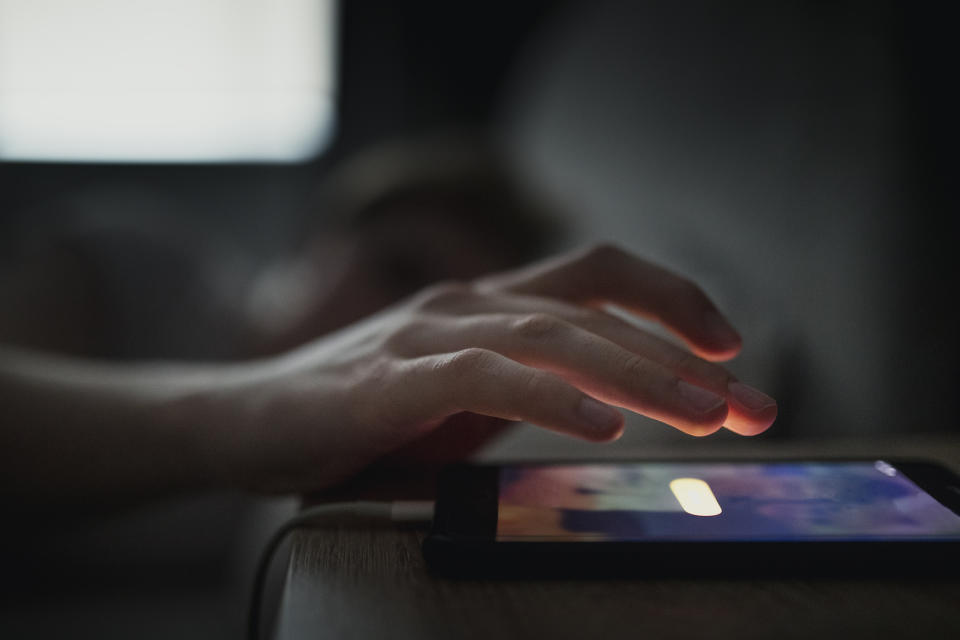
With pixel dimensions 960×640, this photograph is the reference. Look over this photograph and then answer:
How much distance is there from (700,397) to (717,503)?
0.06m

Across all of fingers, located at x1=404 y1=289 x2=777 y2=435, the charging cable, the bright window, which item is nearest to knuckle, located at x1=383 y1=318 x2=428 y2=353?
fingers, located at x1=404 y1=289 x2=777 y2=435

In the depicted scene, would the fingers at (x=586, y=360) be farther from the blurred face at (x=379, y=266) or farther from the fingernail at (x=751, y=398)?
the blurred face at (x=379, y=266)

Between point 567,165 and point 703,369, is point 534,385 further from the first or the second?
point 567,165

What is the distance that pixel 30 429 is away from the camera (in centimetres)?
56

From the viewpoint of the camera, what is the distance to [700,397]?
1.25 feet

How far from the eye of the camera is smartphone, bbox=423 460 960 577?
0.33m

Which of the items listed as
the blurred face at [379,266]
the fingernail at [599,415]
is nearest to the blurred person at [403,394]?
the fingernail at [599,415]

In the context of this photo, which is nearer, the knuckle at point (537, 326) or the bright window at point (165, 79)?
the knuckle at point (537, 326)

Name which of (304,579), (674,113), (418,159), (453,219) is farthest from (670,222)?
(304,579)

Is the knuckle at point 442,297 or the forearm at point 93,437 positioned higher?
the knuckle at point 442,297

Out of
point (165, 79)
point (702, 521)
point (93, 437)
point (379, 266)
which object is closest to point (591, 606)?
point (702, 521)

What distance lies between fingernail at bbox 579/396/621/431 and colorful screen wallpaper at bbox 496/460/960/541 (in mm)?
48

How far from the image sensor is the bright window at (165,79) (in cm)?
277

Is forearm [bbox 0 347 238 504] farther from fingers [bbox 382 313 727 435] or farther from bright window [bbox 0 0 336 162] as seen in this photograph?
bright window [bbox 0 0 336 162]
